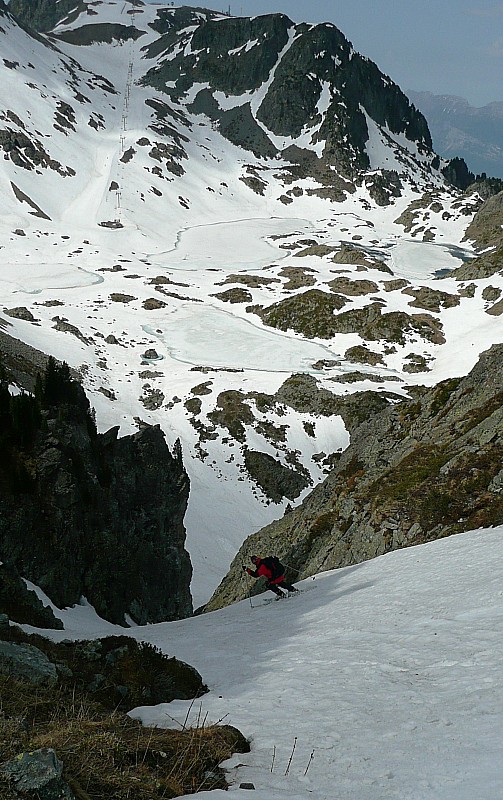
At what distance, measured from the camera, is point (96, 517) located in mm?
31375

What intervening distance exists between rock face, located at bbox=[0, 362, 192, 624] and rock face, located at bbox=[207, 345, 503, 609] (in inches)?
201

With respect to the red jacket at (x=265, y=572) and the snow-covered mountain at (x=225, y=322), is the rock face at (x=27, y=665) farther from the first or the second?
the snow-covered mountain at (x=225, y=322)

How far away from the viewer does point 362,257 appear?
6068 inches

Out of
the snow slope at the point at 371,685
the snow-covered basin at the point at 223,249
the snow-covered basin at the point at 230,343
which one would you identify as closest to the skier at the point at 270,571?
the snow slope at the point at 371,685

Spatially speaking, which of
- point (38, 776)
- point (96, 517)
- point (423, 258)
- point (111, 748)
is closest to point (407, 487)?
point (96, 517)

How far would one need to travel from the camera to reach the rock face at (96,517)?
24.9m

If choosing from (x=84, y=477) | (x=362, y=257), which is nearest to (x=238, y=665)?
(x=84, y=477)

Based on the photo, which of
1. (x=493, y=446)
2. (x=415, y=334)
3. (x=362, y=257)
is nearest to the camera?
(x=493, y=446)

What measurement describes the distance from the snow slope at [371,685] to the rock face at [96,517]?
7425 mm

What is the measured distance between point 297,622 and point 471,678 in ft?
24.0

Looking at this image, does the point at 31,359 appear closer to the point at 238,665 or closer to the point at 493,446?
the point at 493,446

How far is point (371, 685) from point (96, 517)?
23.9 meters

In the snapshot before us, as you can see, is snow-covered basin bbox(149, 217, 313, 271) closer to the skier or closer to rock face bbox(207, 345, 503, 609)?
rock face bbox(207, 345, 503, 609)

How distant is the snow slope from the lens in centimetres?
686
